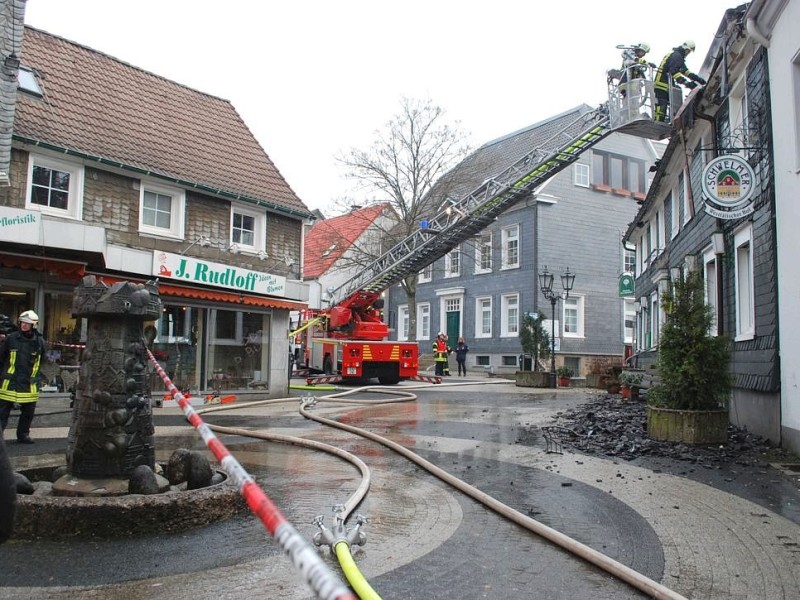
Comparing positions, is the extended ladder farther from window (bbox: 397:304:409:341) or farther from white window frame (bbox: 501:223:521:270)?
window (bbox: 397:304:409:341)

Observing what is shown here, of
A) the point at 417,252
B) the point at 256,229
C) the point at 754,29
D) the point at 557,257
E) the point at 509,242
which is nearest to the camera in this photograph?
the point at 754,29

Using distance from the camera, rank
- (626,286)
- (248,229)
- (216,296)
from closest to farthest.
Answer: (216,296) → (248,229) → (626,286)

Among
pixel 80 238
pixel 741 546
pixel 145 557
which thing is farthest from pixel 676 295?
pixel 80 238

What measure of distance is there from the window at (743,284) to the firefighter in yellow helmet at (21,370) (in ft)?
34.2

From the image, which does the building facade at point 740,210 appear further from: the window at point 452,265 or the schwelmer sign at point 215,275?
the window at point 452,265

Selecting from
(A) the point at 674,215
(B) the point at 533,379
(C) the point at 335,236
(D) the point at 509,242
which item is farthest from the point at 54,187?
(D) the point at 509,242

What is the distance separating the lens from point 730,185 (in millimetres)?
9555

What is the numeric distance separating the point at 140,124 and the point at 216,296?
181 inches

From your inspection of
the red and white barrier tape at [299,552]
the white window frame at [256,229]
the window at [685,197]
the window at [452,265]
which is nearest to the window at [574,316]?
the window at [452,265]

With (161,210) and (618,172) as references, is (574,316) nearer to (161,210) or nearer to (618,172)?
(618,172)

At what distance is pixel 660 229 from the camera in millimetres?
20984

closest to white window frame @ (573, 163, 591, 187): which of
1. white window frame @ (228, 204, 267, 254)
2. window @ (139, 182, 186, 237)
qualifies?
white window frame @ (228, 204, 267, 254)

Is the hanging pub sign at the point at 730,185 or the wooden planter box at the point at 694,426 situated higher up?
the hanging pub sign at the point at 730,185

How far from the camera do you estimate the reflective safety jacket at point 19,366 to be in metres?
8.45
